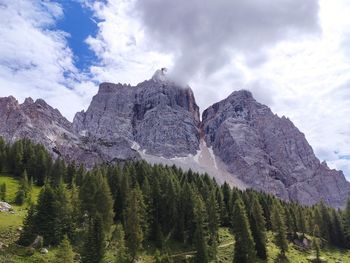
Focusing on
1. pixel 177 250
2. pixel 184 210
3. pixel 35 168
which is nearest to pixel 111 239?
pixel 177 250

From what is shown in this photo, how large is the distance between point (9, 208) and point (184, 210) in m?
40.3

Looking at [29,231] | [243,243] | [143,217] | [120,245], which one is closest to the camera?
[29,231]

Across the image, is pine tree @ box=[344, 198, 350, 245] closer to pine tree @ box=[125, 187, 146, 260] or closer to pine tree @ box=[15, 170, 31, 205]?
pine tree @ box=[125, 187, 146, 260]

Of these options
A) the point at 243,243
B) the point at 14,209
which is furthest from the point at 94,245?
the point at 14,209

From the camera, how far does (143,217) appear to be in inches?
3661

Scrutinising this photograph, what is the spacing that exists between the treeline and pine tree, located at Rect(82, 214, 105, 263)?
6.2 inches

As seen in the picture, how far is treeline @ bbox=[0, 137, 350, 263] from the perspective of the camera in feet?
253

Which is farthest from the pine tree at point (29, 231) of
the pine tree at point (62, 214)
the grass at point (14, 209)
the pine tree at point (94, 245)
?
the pine tree at point (94, 245)

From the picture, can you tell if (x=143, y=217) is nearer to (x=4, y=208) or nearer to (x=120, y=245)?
(x=120, y=245)

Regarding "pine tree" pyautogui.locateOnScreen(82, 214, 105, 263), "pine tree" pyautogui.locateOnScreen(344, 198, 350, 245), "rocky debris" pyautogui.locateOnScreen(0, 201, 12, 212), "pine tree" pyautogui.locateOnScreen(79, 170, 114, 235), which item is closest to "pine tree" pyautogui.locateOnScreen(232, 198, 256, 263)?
"pine tree" pyautogui.locateOnScreen(79, 170, 114, 235)

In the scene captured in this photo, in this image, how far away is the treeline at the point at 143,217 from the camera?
77.1 metres

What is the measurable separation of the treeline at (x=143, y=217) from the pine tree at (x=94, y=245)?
157mm

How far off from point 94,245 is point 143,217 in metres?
25.7

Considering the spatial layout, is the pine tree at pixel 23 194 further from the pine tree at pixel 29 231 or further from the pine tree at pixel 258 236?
the pine tree at pixel 258 236
